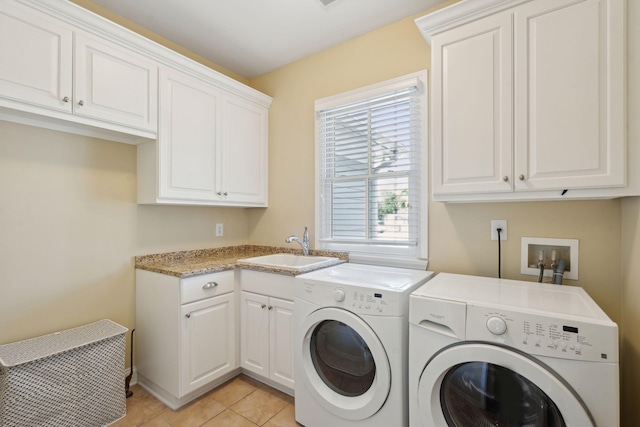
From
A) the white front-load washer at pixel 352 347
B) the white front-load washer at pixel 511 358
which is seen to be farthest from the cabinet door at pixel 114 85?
the white front-load washer at pixel 511 358

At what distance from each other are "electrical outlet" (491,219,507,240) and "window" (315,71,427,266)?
0.41 m

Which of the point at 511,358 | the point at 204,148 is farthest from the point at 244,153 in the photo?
the point at 511,358

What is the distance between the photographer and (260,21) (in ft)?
7.13

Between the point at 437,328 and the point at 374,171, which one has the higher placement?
the point at 374,171

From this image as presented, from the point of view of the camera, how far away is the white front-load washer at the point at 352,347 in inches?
55.1

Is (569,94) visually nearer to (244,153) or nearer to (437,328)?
(437,328)

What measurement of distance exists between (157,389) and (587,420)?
2321 mm

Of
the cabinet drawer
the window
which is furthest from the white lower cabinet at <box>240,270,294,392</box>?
the window

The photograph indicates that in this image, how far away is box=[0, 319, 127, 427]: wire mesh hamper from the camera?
1405 millimetres

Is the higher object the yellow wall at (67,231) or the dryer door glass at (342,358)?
the yellow wall at (67,231)

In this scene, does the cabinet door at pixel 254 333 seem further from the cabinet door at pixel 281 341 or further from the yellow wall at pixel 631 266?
the yellow wall at pixel 631 266

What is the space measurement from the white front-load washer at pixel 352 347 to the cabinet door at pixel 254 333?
423mm

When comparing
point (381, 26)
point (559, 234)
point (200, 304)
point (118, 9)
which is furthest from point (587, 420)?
point (118, 9)

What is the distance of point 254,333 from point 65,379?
1041mm
